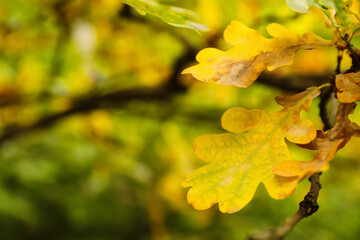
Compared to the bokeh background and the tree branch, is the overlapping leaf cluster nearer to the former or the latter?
the tree branch

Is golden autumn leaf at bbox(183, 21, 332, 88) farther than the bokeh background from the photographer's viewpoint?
No

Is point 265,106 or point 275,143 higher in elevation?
point 275,143

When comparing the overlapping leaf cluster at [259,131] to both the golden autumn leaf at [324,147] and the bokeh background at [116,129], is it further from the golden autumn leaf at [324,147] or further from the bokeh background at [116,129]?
the bokeh background at [116,129]

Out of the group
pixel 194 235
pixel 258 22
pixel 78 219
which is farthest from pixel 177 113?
pixel 78 219

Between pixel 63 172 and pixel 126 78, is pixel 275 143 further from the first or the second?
pixel 63 172

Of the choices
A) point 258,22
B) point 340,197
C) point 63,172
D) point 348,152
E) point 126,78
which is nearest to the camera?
point 258,22

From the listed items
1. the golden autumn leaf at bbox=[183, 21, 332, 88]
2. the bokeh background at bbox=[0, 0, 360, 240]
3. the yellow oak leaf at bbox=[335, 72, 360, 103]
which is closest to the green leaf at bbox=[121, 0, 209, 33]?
the golden autumn leaf at bbox=[183, 21, 332, 88]

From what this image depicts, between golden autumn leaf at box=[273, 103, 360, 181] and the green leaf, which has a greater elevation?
the green leaf
